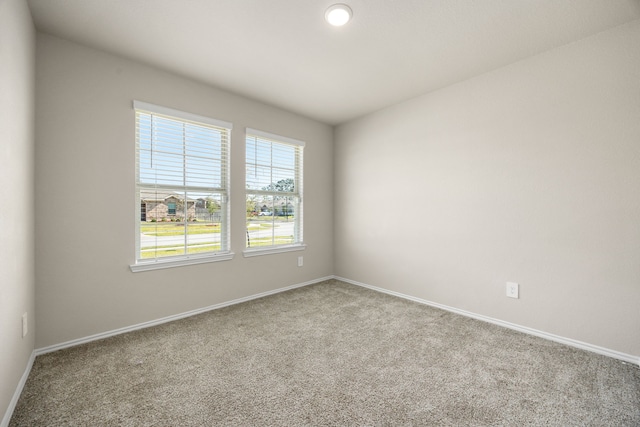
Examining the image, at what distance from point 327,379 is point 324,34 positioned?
8.33ft

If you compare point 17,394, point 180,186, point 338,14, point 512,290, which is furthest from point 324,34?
point 17,394

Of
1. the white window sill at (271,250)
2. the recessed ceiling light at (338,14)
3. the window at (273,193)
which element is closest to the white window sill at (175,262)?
the white window sill at (271,250)

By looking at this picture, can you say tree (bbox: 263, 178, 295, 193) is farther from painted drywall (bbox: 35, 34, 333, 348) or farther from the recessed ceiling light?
the recessed ceiling light

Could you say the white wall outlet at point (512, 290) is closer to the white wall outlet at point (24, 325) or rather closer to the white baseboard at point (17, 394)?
the white baseboard at point (17, 394)

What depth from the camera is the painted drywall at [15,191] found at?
1450mm

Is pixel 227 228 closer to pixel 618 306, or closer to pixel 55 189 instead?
pixel 55 189

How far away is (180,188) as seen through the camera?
2.90 m

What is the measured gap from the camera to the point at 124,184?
254 cm

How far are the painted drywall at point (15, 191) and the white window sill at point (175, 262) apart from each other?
2.32 ft

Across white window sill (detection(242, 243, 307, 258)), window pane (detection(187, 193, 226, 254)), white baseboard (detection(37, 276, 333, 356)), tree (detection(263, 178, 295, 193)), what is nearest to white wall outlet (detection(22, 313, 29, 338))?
white baseboard (detection(37, 276, 333, 356))

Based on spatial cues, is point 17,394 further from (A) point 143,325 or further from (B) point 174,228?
(B) point 174,228

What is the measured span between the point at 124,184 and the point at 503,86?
367cm

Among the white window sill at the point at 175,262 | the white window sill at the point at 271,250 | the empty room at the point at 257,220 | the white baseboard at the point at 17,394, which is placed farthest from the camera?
the white window sill at the point at 271,250

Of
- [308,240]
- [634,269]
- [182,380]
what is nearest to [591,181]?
[634,269]
